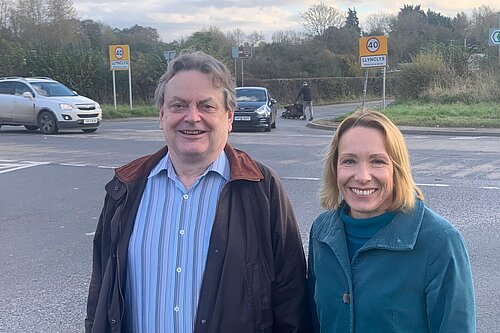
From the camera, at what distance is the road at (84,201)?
4.93m

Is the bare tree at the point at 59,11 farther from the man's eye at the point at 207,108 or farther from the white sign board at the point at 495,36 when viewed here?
the man's eye at the point at 207,108

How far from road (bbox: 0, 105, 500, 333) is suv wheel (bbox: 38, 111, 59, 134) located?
1833mm

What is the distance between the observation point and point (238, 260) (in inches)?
90.1

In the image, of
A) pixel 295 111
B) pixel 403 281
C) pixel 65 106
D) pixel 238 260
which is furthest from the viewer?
pixel 295 111

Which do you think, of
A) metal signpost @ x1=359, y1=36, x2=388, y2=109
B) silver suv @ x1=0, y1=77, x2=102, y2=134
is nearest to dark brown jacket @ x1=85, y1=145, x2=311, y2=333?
silver suv @ x1=0, y1=77, x2=102, y2=134

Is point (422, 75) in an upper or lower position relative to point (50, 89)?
upper

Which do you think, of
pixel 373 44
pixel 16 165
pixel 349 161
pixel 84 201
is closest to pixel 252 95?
pixel 373 44

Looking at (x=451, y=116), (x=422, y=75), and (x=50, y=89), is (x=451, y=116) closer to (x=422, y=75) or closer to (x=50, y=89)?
(x=422, y=75)

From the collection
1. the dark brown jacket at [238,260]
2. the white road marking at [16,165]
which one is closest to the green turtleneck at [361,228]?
the dark brown jacket at [238,260]

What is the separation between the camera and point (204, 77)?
2.47 m

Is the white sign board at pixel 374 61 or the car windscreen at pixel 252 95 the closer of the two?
the car windscreen at pixel 252 95

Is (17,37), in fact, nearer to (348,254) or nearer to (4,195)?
(4,195)

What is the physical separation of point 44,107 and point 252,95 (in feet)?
24.4

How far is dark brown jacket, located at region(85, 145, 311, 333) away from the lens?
7.50 feet
